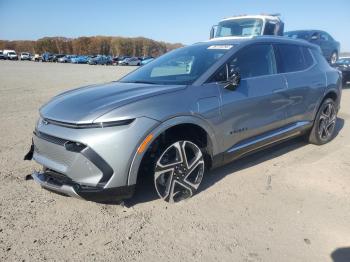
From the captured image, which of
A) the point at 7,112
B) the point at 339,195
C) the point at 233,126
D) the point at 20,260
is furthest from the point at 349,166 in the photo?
the point at 7,112

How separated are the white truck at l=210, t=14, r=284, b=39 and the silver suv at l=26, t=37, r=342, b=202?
5385mm

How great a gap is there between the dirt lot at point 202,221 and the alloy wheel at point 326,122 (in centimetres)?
107

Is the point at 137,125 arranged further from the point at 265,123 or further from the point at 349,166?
the point at 349,166

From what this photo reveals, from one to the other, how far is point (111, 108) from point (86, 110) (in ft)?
0.80

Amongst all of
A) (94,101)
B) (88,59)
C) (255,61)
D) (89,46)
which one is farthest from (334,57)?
(89,46)

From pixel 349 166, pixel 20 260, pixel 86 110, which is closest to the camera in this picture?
pixel 20 260

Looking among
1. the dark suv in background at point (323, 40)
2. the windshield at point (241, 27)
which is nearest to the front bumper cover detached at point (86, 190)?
the windshield at point (241, 27)

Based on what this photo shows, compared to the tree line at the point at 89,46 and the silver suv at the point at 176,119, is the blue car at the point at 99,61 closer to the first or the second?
the tree line at the point at 89,46

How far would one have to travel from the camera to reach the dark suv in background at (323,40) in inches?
481

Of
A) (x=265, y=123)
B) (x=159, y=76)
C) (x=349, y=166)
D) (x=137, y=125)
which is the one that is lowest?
(x=349, y=166)

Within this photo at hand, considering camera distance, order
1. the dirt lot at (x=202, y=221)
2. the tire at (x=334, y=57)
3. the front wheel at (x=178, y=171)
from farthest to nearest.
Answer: the tire at (x=334, y=57)
the front wheel at (x=178, y=171)
the dirt lot at (x=202, y=221)

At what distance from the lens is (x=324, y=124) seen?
550 cm

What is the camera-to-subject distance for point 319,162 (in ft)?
15.7

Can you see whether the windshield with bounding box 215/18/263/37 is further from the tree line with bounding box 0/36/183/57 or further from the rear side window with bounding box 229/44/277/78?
the tree line with bounding box 0/36/183/57
